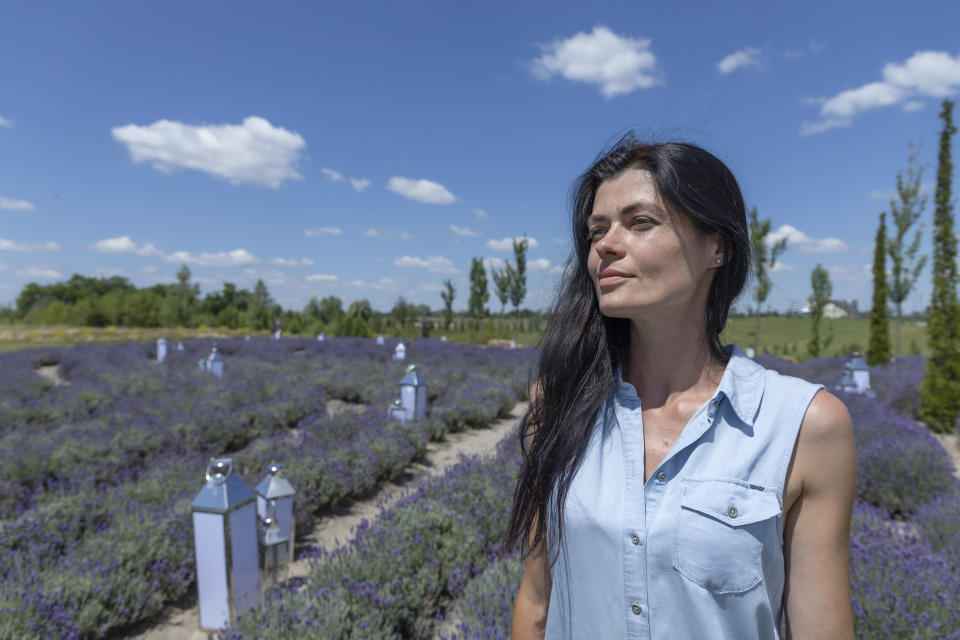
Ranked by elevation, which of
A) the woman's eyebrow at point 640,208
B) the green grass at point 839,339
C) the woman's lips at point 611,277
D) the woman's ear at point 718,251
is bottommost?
the green grass at point 839,339

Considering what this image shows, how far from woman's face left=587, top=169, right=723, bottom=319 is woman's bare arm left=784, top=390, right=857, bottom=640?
1.18ft

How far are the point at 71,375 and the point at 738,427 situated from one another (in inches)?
664

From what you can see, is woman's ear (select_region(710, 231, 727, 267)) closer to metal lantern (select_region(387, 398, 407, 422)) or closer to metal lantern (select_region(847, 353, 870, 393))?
metal lantern (select_region(387, 398, 407, 422))

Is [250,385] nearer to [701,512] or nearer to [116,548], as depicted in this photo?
[116,548]

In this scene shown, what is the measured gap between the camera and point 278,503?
3918 millimetres

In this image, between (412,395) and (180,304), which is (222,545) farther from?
(180,304)

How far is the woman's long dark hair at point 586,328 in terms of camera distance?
3.94 ft

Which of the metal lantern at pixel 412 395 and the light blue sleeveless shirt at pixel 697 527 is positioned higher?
the light blue sleeveless shirt at pixel 697 527

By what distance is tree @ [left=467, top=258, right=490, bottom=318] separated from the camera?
3105 centimetres

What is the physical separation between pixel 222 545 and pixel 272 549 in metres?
0.77

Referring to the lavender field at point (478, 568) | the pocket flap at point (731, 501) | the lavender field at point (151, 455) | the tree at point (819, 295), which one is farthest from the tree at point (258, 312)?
the pocket flap at point (731, 501)

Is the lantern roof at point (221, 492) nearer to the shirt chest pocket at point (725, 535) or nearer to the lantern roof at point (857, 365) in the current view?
the shirt chest pocket at point (725, 535)

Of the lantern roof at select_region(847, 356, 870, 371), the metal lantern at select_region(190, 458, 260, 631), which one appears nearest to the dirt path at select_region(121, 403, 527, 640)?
the metal lantern at select_region(190, 458, 260, 631)

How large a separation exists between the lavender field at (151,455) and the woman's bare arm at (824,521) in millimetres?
1180
